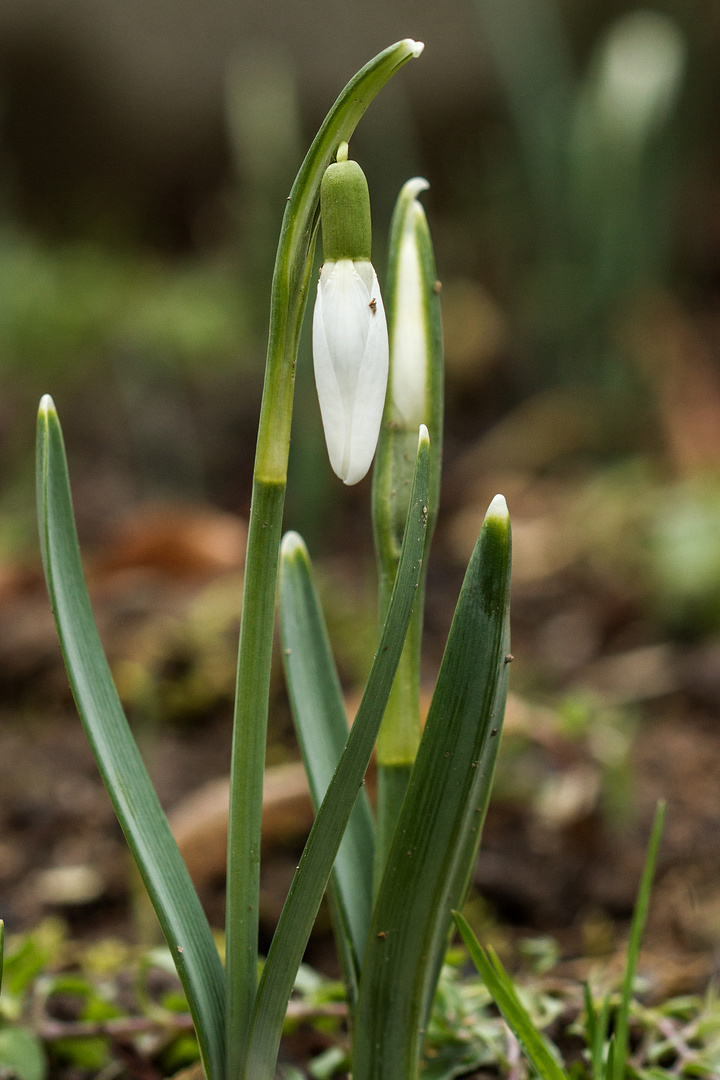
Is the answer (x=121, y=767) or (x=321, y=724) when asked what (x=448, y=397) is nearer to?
(x=321, y=724)

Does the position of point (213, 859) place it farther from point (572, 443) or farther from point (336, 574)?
point (572, 443)

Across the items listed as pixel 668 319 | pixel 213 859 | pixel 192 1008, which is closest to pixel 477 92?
pixel 668 319

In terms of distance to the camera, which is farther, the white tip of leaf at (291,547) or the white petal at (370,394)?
the white tip of leaf at (291,547)

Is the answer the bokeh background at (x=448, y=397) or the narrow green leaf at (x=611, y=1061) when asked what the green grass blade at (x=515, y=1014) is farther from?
the bokeh background at (x=448, y=397)

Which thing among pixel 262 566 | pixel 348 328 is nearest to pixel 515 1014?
pixel 262 566

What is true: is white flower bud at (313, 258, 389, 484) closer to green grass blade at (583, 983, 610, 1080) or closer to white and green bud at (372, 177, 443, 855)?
white and green bud at (372, 177, 443, 855)

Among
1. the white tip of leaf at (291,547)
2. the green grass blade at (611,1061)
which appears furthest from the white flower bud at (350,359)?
the green grass blade at (611,1061)
